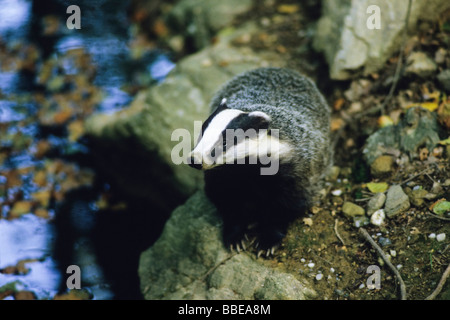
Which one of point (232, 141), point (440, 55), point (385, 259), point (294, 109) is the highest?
point (440, 55)

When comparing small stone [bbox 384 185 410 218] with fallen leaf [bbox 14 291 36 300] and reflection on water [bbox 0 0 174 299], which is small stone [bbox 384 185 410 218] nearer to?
reflection on water [bbox 0 0 174 299]

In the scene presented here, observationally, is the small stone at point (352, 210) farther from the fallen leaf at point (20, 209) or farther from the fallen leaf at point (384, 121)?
the fallen leaf at point (20, 209)

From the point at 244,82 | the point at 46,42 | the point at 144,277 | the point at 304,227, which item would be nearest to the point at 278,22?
the point at 244,82

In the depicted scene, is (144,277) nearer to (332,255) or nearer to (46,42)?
(332,255)

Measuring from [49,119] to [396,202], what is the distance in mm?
4818

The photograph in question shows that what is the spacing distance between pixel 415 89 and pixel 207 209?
225 cm

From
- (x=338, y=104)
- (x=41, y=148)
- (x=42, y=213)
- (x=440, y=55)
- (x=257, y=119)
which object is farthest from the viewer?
(x=41, y=148)

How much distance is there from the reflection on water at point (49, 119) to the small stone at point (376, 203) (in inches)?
94.2

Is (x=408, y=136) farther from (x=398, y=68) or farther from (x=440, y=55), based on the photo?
(x=440, y=55)

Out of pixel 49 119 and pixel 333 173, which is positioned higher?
pixel 49 119

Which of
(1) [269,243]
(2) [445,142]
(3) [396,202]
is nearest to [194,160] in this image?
(1) [269,243]

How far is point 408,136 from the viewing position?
11.5 ft

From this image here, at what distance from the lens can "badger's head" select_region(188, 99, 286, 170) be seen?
8.16 ft

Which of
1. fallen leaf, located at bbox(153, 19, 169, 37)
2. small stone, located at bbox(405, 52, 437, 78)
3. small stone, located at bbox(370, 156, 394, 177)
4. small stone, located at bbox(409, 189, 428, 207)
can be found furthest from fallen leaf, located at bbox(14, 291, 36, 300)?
fallen leaf, located at bbox(153, 19, 169, 37)
